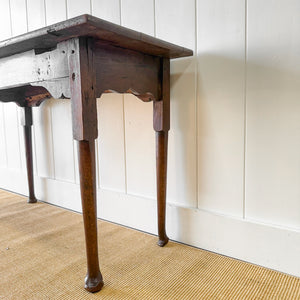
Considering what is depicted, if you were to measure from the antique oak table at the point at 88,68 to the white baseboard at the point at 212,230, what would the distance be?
0.34 meters

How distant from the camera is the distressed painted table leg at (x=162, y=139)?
0.91 m

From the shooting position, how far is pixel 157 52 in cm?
84

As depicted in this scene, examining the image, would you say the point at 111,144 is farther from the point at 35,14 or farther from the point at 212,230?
the point at 35,14

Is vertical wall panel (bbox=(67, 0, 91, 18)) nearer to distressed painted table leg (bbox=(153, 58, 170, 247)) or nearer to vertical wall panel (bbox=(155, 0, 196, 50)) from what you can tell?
vertical wall panel (bbox=(155, 0, 196, 50))

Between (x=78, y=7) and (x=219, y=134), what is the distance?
2.69ft

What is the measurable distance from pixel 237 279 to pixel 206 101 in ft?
1.66

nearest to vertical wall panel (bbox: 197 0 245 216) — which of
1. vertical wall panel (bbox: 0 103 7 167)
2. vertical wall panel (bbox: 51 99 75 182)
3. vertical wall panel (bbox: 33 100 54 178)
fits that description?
vertical wall panel (bbox: 51 99 75 182)

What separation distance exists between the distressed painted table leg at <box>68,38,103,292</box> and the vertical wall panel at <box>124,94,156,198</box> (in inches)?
15.2

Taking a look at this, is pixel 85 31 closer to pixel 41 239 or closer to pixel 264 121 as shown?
pixel 264 121

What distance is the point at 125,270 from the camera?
A: 32.2 inches

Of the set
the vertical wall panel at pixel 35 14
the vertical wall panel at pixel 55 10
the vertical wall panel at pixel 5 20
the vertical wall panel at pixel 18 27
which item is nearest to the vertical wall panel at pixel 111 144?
the vertical wall panel at pixel 55 10

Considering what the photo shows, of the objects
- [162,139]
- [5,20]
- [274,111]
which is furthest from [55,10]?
[274,111]

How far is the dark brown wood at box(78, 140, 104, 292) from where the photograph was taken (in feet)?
2.27

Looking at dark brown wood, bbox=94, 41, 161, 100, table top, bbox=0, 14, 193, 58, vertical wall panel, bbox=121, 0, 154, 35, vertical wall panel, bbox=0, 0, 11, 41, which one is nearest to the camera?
table top, bbox=0, 14, 193, 58
